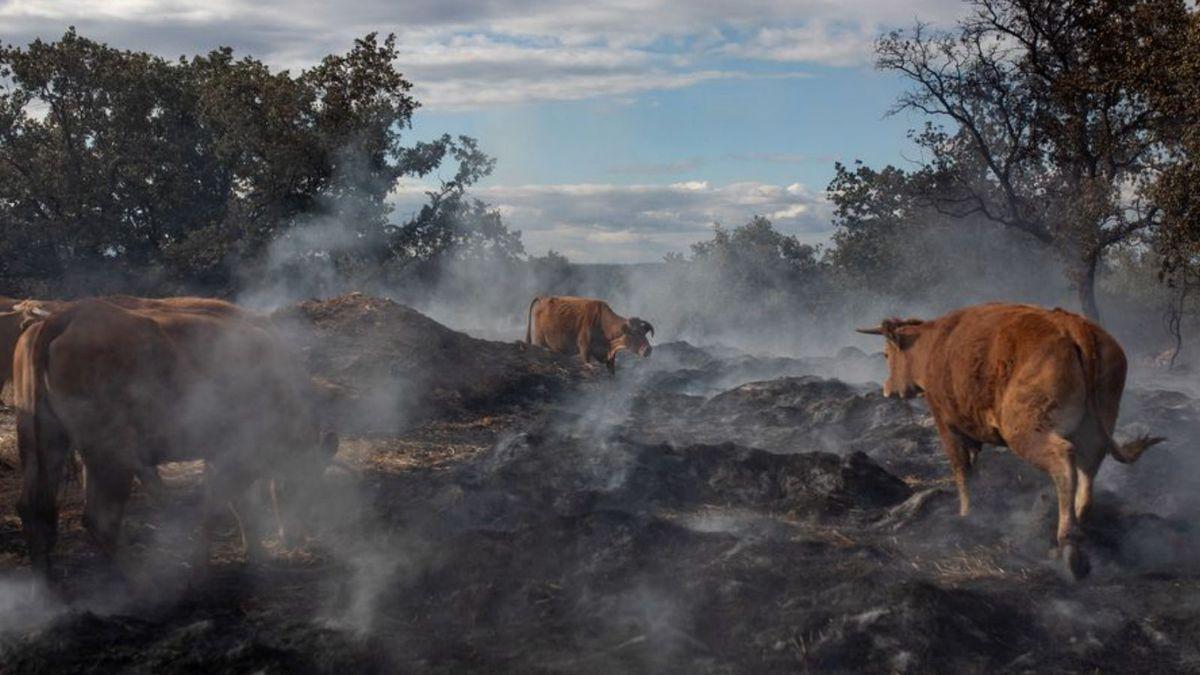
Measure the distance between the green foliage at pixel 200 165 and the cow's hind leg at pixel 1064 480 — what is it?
76.1ft

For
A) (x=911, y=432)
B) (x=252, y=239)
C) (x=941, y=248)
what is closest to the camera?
(x=911, y=432)

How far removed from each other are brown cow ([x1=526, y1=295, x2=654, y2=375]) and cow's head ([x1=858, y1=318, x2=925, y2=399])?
11.9 meters

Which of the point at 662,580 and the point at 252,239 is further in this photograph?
the point at 252,239

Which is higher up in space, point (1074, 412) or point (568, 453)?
point (1074, 412)

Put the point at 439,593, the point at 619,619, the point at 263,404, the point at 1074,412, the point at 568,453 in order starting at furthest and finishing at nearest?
the point at 568,453 → the point at 263,404 → the point at 1074,412 → the point at 439,593 → the point at 619,619

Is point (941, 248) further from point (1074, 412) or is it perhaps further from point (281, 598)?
point (281, 598)

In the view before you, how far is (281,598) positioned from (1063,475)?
5.81 meters

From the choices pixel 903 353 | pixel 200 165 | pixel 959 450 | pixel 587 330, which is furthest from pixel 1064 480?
pixel 200 165

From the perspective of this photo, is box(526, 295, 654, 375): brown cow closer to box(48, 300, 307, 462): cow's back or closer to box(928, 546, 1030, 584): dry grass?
box(48, 300, 307, 462): cow's back

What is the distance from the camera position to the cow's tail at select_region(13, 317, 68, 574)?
7.46 m

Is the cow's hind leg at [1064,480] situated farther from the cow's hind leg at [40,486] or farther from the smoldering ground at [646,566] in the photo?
the cow's hind leg at [40,486]

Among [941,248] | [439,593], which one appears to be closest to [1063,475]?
[439,593]

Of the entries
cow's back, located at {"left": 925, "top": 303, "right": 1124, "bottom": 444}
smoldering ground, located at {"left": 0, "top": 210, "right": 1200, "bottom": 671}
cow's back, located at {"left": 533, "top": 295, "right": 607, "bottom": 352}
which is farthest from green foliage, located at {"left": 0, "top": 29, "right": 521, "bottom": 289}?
cow's back, located at {"left": 925, "top": 303, "right": 1124, "bottom": 444}

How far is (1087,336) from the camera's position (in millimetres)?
8352
